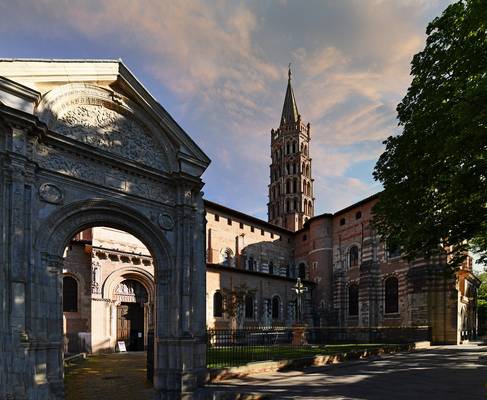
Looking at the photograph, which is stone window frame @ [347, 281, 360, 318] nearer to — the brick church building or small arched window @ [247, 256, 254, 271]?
the brick church building

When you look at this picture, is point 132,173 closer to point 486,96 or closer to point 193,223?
point 193,223

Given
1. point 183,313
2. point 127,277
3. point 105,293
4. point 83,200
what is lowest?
point 105,293

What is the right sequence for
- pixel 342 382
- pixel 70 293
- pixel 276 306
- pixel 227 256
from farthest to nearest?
pixel 227 256
pixel 276 306
pixel 70 293
pixel 342 382

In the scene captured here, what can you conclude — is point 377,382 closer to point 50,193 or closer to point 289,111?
point 50,193

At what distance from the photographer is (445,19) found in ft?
46.6

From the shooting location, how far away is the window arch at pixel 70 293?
26766 millimetres

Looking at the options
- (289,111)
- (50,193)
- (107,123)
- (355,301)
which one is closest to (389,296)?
(355,301)

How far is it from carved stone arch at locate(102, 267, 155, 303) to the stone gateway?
1566cm

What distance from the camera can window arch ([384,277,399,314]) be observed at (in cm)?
3631

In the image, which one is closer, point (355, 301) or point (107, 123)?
point (107, 123)

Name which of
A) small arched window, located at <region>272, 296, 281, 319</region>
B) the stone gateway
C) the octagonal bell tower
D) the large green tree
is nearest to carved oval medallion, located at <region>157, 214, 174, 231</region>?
the stone gateway

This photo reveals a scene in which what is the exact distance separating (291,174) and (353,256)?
29793 mm

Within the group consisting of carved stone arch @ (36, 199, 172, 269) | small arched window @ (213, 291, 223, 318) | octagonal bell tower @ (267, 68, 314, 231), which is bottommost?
small arched window @ (213, 291, 223, 318)

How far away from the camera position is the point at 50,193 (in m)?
10.7
